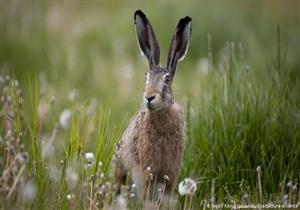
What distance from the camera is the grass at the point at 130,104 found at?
20.4 feet

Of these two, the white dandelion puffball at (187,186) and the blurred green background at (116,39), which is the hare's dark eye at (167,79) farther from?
the blurred green background at (116,39)

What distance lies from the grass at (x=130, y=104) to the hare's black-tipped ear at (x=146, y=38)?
0.44 metres

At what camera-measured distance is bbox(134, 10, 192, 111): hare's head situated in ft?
22.4

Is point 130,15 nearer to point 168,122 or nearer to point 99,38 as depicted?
point 99,38

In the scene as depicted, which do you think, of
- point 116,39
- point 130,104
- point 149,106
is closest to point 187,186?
point 149,106

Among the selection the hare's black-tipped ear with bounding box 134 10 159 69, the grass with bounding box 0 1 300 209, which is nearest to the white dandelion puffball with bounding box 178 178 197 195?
the grass with bounding box 0 1 300 209

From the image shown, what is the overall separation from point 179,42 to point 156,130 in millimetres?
808

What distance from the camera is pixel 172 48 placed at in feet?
23.4

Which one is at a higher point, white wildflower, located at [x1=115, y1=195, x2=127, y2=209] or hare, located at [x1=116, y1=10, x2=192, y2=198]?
hare, located at [x1=116, y1=10, x2=192, y2=198]

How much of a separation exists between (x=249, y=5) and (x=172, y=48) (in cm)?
719

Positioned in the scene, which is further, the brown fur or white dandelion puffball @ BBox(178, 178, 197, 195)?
the brown fur

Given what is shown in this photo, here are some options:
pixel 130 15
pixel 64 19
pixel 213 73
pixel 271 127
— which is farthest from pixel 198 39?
pixel 271 127

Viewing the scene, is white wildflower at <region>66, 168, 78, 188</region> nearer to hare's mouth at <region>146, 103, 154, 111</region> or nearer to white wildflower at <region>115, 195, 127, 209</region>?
white wildflower at <region>115, 195, 127, 209</region>

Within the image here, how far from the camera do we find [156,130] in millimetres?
7059
